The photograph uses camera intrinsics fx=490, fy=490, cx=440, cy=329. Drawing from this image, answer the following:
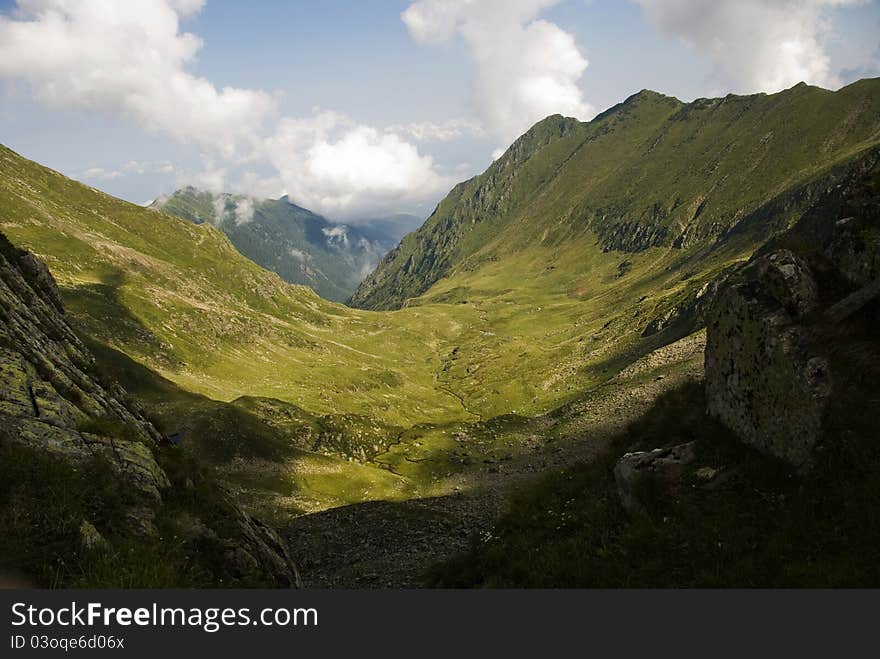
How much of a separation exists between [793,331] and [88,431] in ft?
69.1

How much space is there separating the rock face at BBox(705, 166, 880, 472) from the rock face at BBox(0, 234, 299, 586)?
1529 centimetres

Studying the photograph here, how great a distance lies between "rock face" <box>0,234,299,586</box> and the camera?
1349cm

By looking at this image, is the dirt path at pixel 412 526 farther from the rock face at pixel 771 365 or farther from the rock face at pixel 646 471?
the rock face at pixel 771 365

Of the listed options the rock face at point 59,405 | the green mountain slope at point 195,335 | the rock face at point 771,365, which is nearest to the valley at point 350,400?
the green mountain slope at point 195,335

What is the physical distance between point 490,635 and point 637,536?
592cm

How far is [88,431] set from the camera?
15.3m

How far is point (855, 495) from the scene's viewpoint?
10.3 metres

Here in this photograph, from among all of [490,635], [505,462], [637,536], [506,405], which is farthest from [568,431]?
[490,635]

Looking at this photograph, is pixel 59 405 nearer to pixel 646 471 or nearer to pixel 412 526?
pixel 646 471

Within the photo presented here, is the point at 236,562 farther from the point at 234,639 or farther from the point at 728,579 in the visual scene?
the point at 728,579

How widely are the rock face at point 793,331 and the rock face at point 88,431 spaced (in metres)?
15.3

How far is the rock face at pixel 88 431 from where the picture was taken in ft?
44.3

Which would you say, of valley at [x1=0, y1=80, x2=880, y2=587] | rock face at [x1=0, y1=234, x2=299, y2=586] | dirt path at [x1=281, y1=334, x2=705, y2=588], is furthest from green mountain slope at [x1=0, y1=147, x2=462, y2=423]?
rock face at [x1=0, y1=234, x2=299, y2=586]

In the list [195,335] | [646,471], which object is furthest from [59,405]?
[195,335]
